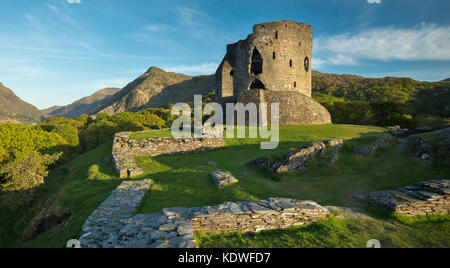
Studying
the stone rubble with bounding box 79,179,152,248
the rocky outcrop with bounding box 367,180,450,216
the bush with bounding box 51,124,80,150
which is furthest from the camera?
the bush with bounding box 51,124,80,150

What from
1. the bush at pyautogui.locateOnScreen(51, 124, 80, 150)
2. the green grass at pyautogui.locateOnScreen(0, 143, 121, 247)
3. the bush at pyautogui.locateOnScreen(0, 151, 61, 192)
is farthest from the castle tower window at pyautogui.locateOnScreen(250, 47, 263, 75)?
the bush at pyautogui.locateOnScreen(51, 124, 80, 150)

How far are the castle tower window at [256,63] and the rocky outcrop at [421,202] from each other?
23.8m

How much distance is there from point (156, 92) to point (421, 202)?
149 meters

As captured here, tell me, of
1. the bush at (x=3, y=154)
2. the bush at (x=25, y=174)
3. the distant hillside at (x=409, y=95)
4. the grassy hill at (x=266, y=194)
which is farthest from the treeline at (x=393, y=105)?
the bush at (x=3, y=154)

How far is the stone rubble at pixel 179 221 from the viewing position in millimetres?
4801

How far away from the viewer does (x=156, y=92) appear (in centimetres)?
14200

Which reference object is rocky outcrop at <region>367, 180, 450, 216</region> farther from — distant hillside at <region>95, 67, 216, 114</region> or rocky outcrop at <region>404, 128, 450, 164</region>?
distant hillside at <region>95, 67, 216, 114</region>

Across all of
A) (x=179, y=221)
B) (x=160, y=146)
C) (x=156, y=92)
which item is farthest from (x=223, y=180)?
(x=156, y=92)

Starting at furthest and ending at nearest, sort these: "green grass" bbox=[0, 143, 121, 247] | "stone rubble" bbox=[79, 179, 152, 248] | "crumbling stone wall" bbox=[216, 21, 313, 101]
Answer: "crumbling stone wall" bbox=[216, 21, 313, 101] < "green grass" bbox=[0, 143, 121, 247] < "stone rubble" bbox=[79, 179, 152, 248]

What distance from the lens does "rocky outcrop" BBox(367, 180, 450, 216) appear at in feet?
23.1

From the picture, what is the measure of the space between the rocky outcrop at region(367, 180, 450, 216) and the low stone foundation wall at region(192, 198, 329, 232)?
277 centimetres
